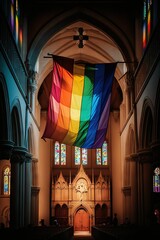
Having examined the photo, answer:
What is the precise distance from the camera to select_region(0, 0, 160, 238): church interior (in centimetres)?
1734

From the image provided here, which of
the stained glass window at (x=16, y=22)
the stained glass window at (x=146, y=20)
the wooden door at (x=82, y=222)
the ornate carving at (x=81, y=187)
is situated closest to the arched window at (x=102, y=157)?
the ornate carving at (x=81, y=187)

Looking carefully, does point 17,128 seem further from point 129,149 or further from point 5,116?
point 129,149

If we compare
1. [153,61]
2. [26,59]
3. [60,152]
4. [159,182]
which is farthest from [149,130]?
[60,152]

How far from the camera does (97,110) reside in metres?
17.3

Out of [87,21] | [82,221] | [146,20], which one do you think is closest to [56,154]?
[82,221]

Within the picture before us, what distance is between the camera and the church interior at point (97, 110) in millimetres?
17344

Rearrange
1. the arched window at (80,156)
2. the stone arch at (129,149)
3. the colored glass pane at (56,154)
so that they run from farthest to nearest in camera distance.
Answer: the arched window at (80,156)
the colored glass pane at (56,154)
the stone arch at (129,149)

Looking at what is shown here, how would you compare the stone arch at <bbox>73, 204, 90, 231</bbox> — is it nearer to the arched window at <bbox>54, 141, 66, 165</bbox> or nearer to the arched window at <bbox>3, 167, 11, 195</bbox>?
the arched window at <bbox>54, 141, 66, 165</bbox>

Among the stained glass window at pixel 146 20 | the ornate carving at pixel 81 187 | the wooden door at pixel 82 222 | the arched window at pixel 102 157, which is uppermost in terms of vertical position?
the stained glass window at pixel 146 20

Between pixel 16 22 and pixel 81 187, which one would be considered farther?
pixel 81 187

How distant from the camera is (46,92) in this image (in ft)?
117

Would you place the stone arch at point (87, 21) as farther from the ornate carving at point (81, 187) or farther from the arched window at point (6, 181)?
the ornate carving at point (81, 187)

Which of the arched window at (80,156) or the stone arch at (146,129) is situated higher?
the stone arch at (146,129)

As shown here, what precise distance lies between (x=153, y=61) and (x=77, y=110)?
3.72 m
